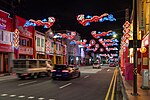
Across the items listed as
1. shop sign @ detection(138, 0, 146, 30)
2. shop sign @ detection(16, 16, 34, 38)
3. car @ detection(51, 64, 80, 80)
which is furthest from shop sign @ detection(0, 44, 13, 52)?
shop sign @ detection(138, 0, 146, 30)

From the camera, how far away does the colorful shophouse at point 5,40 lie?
114 feet

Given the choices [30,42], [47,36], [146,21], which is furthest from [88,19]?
[47,36]

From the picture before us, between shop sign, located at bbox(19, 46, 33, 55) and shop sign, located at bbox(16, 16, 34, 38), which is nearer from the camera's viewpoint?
shop sign, located at bbox(16, 16, 34, 38)

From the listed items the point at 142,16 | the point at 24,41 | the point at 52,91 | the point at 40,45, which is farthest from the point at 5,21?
the point at 52,91

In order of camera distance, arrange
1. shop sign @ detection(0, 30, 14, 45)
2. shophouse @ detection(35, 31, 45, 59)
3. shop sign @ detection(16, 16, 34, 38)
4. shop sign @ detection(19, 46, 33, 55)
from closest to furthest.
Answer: shop sign @ detection(0, 30, 14, 45), shop sign @ detection(16, 16, 34, 38), shop sign @ detection(19, 46, 33, 55), shophouse @ detection(35, 31, 45, 59)

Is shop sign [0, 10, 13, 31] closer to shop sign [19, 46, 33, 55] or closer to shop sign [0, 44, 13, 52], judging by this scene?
shop sign [0, 44, 13, 52]

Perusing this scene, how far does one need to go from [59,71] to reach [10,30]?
1527 cm

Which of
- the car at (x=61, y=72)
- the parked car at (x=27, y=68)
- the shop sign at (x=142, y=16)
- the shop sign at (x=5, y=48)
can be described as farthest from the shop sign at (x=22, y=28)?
the shop sign at (x=142, y=16)

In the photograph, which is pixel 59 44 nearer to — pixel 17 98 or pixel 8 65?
pixel 8 65

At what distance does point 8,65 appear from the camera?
37.6 m

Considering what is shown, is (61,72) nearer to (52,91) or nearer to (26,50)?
(52,91)

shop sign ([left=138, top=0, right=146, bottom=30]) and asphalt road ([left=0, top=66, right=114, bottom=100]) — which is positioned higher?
shop sign ([left=138, top=0, right=146, bottom=30])

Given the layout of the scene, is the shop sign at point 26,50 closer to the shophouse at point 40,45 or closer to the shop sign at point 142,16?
the shophouse at point 40,45

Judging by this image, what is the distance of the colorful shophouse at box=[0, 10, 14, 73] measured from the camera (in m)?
34.8
